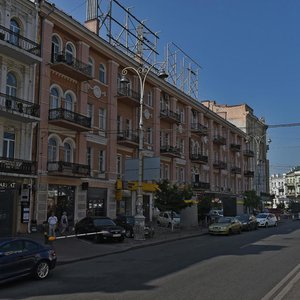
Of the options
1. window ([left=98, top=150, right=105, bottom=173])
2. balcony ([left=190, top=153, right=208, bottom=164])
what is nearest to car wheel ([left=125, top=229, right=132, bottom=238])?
window ([left=98, top=150, right=105, bottom=173])

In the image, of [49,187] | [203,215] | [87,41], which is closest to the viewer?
[49,187]

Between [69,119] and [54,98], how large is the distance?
2221 mm

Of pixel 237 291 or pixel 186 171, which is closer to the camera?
pixel 237 291

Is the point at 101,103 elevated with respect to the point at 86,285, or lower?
elevated

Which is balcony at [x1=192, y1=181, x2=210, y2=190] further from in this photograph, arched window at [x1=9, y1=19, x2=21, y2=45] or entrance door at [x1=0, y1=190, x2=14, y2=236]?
entrance door at [x1=0, y1=190, x2=14, y2=236]

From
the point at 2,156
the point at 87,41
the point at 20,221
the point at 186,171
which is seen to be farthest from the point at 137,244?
the point at 186,171

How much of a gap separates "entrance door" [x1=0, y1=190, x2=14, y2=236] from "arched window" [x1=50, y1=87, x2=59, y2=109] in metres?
12.2

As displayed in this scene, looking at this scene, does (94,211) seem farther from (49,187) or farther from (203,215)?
(203,215)

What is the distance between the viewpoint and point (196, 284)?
11453 millimetres

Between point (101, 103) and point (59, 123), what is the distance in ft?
22.4

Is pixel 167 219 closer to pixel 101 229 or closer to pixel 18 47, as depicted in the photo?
pixel 101 229

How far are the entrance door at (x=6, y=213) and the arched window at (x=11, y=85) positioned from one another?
973 centimetres

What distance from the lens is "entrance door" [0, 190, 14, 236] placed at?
20875 millimetres


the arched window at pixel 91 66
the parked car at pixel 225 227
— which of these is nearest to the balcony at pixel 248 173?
the parked car at pixel 225 227
